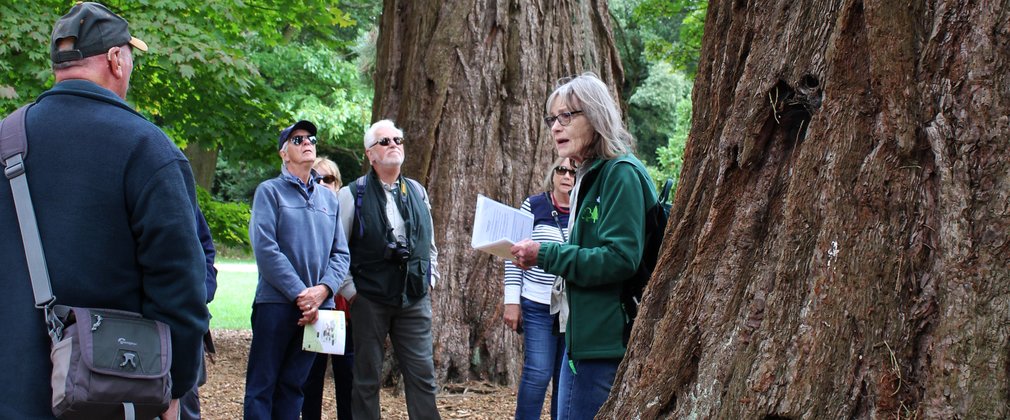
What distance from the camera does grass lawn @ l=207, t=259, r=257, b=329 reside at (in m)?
16.4

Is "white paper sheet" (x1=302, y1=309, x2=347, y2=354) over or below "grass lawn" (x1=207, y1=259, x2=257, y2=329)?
over

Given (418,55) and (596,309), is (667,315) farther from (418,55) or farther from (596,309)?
(418,55)

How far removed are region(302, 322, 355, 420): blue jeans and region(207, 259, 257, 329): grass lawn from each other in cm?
912

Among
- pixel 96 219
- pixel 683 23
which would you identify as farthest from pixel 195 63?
pixel 683 23

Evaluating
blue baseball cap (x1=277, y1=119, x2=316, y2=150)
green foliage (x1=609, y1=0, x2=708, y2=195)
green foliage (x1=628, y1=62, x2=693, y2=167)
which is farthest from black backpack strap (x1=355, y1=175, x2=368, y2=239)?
green foliage (x1=628, y1=62, x2=693, y2=167)

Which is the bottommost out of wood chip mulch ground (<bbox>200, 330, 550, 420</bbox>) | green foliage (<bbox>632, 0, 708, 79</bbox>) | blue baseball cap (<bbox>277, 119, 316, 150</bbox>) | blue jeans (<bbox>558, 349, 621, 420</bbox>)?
wood chip mulch ground (<bbox>200, 330, 550, 420</bbox>)

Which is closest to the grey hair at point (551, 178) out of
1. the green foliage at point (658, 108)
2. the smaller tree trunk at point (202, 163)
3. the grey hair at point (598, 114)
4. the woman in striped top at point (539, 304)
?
the woman in striped top at point (539, 304)

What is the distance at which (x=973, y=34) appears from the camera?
2.17 meters

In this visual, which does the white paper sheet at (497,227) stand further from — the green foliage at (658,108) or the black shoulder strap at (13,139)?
the green foliage at (658,108)

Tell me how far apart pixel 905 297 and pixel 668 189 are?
1.26m

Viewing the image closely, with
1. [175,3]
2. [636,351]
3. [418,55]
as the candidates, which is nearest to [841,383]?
[636,351]

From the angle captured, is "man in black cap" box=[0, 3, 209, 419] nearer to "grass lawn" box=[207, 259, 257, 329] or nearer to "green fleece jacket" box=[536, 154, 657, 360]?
"green fleece jacket" box=[536, 154, 657, 360]

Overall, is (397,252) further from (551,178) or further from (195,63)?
(195,63)

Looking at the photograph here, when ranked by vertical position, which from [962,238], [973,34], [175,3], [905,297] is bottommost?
[905,297]
